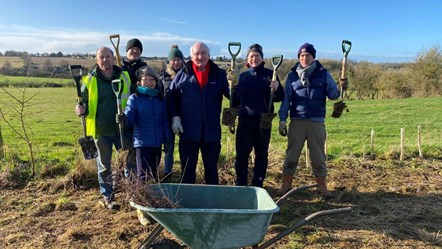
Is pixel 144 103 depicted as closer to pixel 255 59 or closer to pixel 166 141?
pixel 166 141

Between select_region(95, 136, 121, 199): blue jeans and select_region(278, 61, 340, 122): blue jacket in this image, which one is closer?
select_region(95, 136, 121, 199): blue jeans

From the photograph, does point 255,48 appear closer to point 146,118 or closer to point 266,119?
point 266,119

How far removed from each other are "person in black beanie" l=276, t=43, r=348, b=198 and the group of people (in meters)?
0.01

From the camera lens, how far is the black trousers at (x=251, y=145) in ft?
15.4

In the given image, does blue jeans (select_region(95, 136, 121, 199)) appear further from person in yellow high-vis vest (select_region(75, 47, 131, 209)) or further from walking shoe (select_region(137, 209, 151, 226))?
walking shoe (select_region(137, 209, 151, 226))

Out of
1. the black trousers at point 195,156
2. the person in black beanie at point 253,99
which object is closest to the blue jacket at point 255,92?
the person in black beanie at point 253,99

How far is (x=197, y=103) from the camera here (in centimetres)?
413

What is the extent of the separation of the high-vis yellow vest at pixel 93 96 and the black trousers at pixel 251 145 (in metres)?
1.41

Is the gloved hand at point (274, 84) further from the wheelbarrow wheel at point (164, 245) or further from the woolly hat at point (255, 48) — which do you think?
the wheelbarrow wheel at point (164, 245)

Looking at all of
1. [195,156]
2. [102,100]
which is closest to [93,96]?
[102,100]

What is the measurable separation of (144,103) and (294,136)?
2.01 meters

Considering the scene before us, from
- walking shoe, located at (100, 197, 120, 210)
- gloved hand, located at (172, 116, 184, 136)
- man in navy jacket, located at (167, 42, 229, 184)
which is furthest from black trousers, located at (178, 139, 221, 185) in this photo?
walking shoe, located at (100, 197, 120, 210)

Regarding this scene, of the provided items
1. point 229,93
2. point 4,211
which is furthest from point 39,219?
point 229,93

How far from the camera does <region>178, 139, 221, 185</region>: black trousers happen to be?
4.34m
